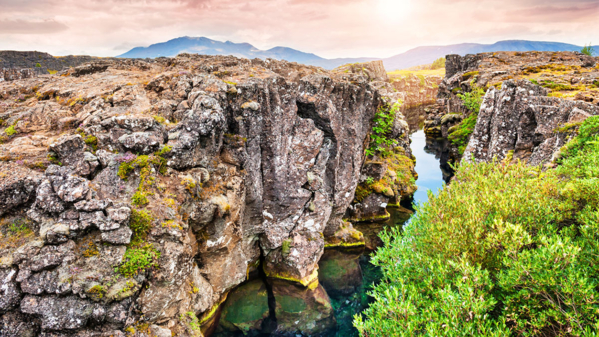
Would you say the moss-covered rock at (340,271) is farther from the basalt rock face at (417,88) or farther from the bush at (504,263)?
the basalt rock face at (417,88)

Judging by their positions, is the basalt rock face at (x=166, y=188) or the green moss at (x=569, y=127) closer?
the basalt rock face at (x=166, y=188)

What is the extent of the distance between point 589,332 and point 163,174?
1807cm

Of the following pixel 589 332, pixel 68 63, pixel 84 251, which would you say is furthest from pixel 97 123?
pixel 68 63

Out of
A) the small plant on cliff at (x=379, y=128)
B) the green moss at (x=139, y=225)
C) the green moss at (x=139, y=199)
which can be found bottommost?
the green moss at (x=139, y=225)

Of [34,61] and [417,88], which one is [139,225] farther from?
[417,88]

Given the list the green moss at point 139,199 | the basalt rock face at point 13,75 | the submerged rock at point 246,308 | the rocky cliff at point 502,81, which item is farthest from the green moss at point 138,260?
the rocky cliff at point 502,81

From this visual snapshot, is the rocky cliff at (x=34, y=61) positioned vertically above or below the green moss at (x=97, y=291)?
above

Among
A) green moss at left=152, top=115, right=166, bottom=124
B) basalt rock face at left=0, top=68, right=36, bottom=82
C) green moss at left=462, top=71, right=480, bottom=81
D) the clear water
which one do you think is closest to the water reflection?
the clear water

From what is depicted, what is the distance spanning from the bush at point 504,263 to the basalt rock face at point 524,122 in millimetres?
10400

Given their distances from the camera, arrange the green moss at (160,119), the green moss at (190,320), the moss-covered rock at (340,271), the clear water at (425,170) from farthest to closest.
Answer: the clear water at (425,170)
the moss-covered rock at (340,271)
the green moss at (160,119)
the green moss at (190,320)

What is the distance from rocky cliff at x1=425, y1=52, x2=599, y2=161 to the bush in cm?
1843

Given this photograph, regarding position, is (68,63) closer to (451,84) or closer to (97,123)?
(97,123)

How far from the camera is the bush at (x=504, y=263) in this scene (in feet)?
26.5

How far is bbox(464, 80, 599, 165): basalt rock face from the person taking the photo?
73.8 feet
